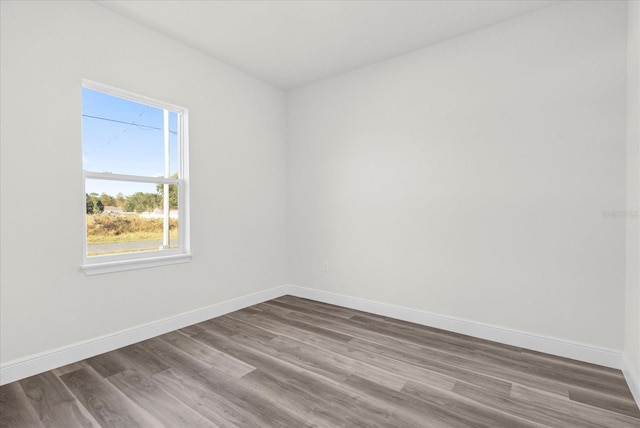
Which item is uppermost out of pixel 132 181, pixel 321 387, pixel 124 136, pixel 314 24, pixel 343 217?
pixel 314 24

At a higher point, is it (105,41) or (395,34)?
(395,34)

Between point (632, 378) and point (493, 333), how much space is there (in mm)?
914

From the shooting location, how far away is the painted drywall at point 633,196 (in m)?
2.00

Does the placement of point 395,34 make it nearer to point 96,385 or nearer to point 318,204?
point 318,204

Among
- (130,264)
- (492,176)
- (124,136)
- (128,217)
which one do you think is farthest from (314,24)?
(130,264)

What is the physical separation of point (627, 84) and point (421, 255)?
2.06 metres

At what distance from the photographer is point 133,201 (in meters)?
2.89

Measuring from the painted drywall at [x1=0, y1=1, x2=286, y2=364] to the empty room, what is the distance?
0.02m

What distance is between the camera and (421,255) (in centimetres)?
322

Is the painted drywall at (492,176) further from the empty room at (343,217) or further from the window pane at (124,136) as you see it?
the window pane at (124,136)

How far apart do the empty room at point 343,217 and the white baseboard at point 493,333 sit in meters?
0.02

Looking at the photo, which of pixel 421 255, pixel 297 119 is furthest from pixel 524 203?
pixel 297 119

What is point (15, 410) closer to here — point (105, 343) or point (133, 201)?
point (105, 343)

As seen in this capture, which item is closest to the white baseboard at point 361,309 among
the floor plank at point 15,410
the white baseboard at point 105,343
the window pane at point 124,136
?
the white baseboard at point 105,343
